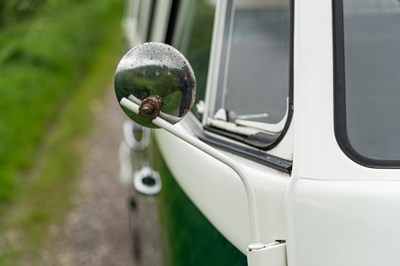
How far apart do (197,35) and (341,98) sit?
1.25 m

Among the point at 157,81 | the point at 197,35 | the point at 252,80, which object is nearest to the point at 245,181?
the point at 157,81

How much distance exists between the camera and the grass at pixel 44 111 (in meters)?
5.47

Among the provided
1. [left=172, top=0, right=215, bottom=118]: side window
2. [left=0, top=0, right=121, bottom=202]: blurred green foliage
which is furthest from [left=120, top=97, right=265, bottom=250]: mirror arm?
[left=0, top=0, right=121, bottom=202]: blurred green foliage

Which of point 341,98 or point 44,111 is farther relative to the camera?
point 44,111

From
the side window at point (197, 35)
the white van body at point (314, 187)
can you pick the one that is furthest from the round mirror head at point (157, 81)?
the side window at point (197, 35)

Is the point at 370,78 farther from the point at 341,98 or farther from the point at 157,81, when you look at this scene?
the point at 157,81

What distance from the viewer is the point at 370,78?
1725 millimetres

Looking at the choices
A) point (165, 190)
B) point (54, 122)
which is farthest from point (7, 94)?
point (165, 190)

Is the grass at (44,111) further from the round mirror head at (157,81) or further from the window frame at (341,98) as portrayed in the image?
the window frame at (341,98)

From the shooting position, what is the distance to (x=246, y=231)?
68.6 inches

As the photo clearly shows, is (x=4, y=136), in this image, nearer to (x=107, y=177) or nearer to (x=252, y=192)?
(x=107, y=177)

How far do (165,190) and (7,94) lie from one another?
4.90 meters

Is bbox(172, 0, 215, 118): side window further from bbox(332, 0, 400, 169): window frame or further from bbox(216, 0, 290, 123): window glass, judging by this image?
bbox(332, 0, 400, 169): window frame

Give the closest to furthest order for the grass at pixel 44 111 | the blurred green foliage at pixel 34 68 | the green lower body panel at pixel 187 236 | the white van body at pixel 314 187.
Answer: the white van body at pixel 314 187 < the green lower body panel at pixel 187 236 < the grass at pixel 44 111 < the blurred green foliage at pixel 34 68
